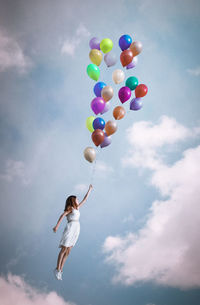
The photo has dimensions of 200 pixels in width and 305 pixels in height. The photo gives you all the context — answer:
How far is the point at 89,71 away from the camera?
5449 millimetres

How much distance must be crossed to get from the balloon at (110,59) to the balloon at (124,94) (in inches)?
24.7

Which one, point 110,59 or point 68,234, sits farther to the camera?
point 110,59

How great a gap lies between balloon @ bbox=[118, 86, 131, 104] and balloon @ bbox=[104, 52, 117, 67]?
63cm

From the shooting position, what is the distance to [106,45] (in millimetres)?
5496

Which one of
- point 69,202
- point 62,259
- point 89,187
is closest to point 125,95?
point 89,187

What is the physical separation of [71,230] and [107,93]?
2.66 meters

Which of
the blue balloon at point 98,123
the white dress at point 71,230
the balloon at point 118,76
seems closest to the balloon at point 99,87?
the balloon at point 118,76

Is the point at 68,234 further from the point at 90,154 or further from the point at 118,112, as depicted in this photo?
the point at 118,112

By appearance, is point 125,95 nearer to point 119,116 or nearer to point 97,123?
point 119,116

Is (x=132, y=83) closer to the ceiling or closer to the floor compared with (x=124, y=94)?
closer to the ceiling

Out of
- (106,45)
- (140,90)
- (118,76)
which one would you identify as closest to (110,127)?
(140,90)

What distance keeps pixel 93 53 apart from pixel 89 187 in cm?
277

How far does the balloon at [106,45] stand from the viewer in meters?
5.49

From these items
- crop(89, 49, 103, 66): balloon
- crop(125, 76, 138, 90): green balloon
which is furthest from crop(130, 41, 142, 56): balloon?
crop(89, 49, 103, 66): balloon
